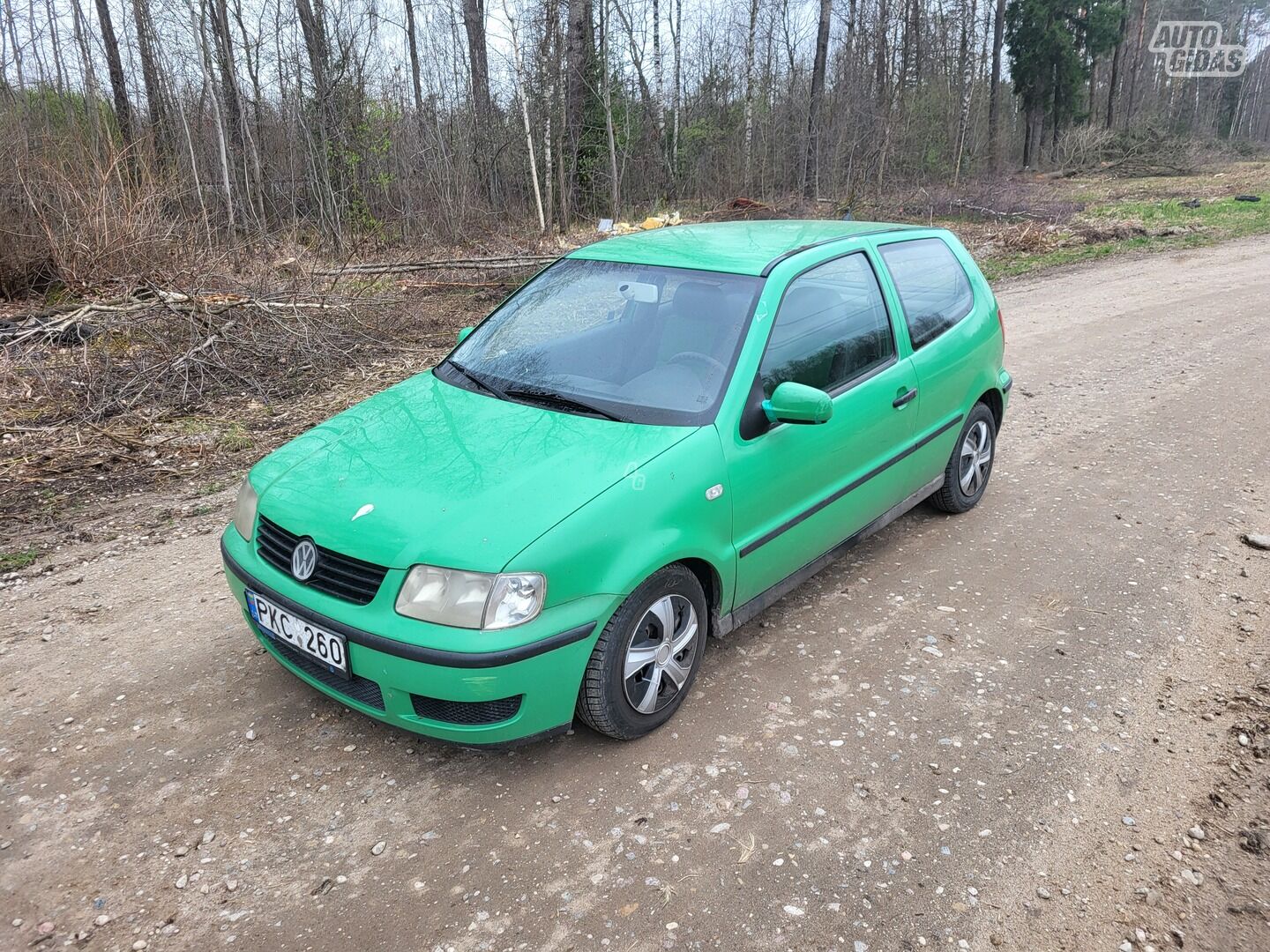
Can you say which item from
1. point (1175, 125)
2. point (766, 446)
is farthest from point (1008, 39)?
point (766, 446)

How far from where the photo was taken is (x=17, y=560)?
14.5ft

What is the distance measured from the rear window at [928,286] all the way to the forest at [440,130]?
7.49 meters

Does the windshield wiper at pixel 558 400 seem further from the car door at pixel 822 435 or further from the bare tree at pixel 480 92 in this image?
the bare tree at pixel 480 92

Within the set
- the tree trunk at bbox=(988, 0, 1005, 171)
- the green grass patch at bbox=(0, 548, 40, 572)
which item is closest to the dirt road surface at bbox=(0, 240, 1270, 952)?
the green grass patch at bbox=(0, 548, 40, 572)

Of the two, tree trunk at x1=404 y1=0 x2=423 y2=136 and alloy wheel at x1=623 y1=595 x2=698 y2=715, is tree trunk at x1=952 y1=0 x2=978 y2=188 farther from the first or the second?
alloy wheel at x1=623 y1=595 x2=698 y2=715

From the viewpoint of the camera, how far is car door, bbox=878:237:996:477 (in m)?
4.14

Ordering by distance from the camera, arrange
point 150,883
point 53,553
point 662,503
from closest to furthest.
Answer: point 150,883, point 662,503, point 53,553

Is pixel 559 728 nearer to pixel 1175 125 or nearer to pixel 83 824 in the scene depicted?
pixel 83 824

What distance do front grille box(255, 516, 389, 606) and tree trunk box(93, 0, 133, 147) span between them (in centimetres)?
1371

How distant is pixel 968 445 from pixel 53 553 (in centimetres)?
501

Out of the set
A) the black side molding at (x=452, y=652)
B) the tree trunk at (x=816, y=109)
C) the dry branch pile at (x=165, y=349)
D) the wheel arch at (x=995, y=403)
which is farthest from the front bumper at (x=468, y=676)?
the tree trunk at (x=816, y=109)

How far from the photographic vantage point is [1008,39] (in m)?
40.2

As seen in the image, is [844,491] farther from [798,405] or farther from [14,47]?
[14,47]

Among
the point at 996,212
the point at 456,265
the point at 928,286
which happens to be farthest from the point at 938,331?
the point at 996,212
